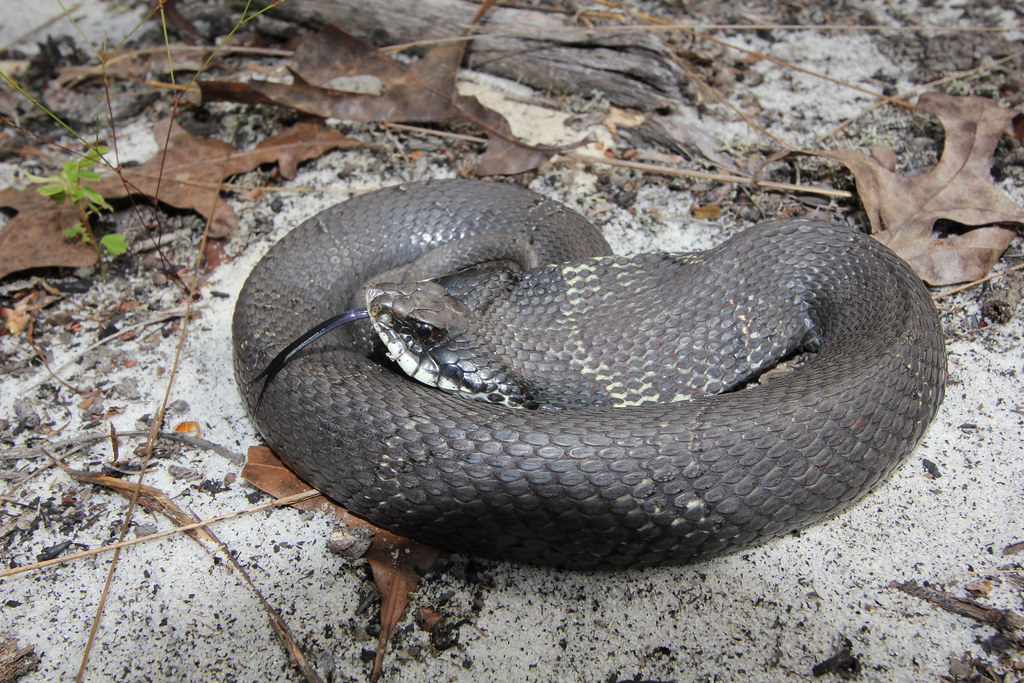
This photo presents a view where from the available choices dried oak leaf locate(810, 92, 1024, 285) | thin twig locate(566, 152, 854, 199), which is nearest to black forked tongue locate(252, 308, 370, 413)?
thin twig locate(566, 152, 854, 199)

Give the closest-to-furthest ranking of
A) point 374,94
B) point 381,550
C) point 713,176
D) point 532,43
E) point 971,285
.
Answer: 1. point 381,550
2. point 971,285
3. point 713,176
4. point 374,94
5. point 532,43

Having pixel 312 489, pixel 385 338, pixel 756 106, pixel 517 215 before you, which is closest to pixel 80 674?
pixel 312 489

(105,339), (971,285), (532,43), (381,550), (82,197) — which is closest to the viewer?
(381,550)

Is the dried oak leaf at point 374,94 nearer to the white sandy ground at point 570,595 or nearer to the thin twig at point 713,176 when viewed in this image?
the thin twig at point 713,176

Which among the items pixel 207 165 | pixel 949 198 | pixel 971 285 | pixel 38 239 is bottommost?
pixel 38 239

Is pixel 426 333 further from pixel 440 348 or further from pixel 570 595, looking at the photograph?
pixel 570 595

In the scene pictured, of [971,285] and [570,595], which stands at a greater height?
[971,285]

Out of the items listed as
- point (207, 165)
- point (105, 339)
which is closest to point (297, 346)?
point (105, 339)
